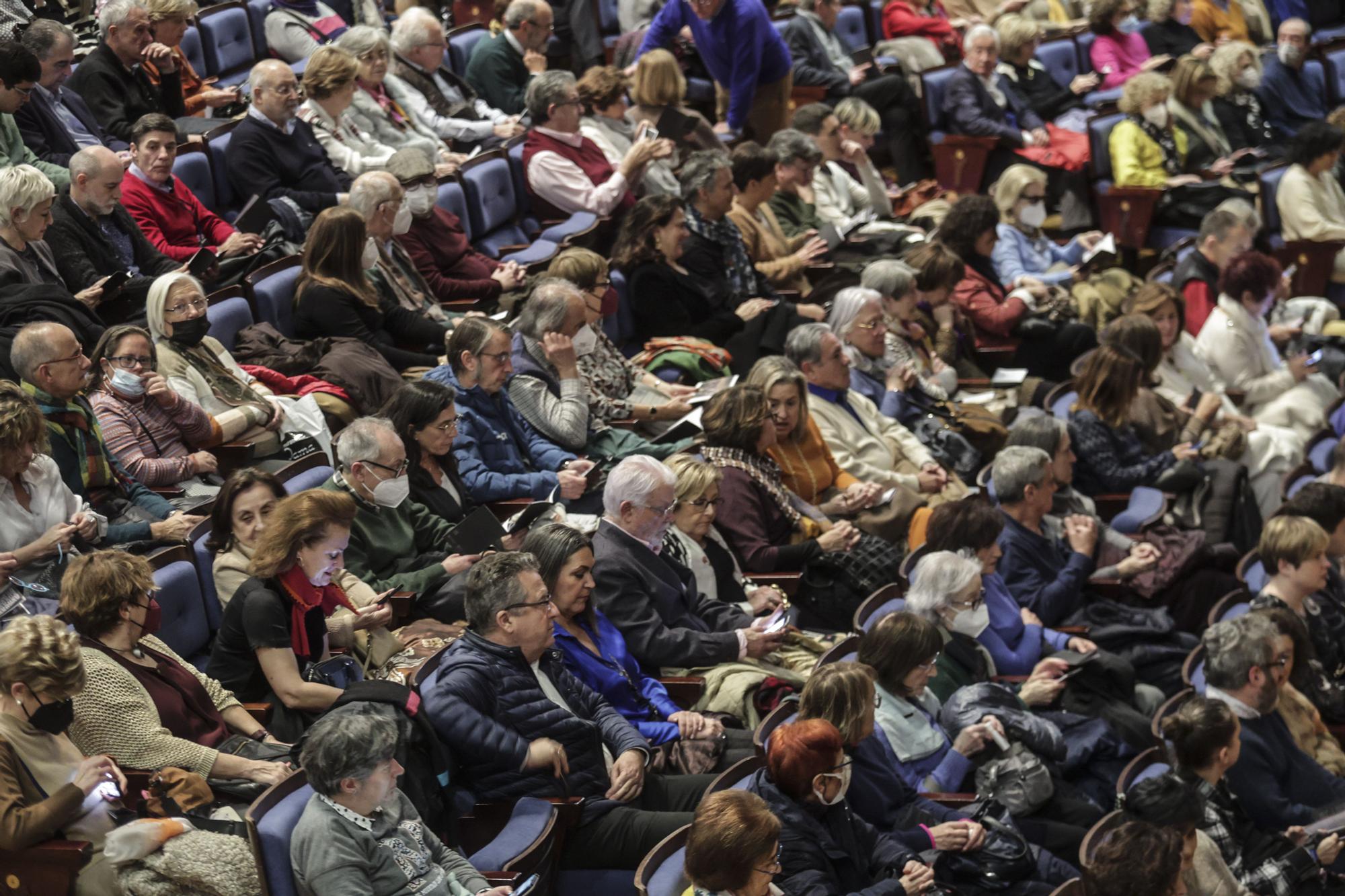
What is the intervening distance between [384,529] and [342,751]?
1.14 meters

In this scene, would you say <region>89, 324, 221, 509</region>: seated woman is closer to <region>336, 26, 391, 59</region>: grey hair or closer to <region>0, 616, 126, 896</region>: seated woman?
<region>0, 616, 126, 896</region>: seated woman

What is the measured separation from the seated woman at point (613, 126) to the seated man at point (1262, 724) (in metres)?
2.84

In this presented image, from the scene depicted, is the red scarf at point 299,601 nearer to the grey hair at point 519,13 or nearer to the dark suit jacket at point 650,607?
the dark suit jacket at point 650,607

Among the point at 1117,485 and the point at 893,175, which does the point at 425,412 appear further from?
the point at 893,175

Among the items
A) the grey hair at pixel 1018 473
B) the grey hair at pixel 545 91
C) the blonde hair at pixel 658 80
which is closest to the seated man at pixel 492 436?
the grey hair at pixel 1018 473

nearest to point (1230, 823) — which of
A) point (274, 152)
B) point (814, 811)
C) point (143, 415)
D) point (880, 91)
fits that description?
point (814, 811)

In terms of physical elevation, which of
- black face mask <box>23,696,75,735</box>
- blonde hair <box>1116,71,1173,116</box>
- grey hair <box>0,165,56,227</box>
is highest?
grey hair <box>0,165,56,227</box>

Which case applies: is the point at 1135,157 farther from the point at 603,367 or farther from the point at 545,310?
the point at 545,310

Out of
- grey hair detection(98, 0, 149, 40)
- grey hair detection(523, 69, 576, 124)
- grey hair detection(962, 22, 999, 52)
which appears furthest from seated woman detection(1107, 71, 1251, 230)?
grey hair detection(98, 0, 149, 40)

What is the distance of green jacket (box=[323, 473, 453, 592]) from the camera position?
3941 mm

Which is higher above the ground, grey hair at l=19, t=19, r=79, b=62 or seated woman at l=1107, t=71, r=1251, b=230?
grey hair at l=19, t=19, r=79, b=62

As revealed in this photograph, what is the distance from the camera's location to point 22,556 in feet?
11.5

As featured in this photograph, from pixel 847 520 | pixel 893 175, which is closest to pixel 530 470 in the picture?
pixel 847 520

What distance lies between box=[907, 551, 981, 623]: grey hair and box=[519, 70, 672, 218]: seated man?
7.37ft
